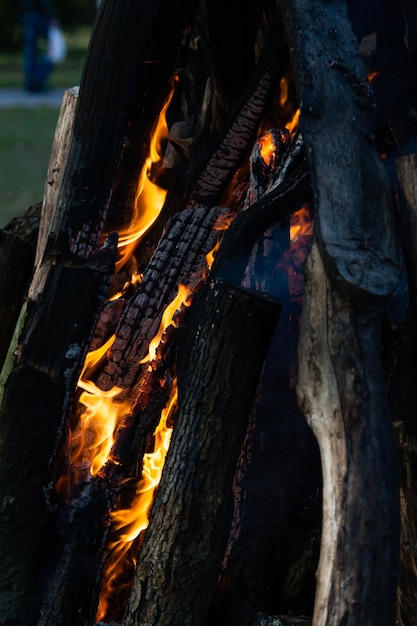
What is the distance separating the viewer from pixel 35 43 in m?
16.8

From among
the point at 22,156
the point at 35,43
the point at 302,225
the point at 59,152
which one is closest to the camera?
the point at 302,225

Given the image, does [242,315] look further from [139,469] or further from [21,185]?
[21,185]

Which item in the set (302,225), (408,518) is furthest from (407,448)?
(302,225)

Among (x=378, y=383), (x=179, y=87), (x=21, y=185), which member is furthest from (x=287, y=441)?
(x=21, y=185)

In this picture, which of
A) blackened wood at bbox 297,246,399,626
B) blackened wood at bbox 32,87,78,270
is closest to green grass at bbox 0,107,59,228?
blackened wood at bbox 32,87,78,270

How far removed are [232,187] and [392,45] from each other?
739 millimetres

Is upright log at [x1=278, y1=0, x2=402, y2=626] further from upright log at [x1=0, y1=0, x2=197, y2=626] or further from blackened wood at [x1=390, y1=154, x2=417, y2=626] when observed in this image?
upright log at [x1=0, y1=0, x2=197, y2=626]

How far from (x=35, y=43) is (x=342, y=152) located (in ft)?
51.3

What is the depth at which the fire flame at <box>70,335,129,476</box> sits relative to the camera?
9.23 ft

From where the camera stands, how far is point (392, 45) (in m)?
3.06

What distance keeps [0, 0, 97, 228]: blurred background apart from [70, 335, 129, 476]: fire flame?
3089 mm

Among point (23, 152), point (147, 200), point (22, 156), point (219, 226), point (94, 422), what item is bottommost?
point (94, 422)

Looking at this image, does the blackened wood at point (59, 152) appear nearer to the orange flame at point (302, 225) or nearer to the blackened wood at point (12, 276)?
the blackened wood at point (12, 276)

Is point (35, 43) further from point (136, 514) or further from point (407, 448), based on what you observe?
point (407, 448)
